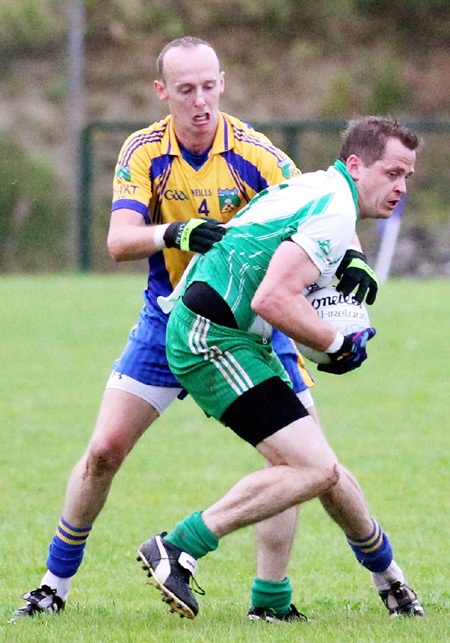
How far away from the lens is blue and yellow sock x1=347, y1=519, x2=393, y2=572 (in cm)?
533

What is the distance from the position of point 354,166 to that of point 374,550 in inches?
68.4

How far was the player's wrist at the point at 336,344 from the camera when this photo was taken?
15.4ft

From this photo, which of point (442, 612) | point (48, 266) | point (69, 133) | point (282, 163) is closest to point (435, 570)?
point (442, 612)

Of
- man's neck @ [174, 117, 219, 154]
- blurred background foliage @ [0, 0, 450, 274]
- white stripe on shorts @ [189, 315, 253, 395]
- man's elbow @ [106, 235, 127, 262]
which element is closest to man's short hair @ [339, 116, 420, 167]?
man's neck @ [174, 117, 219, 154]

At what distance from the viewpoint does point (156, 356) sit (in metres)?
5.48

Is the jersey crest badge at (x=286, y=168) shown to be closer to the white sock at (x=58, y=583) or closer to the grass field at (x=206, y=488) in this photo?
the grass field at (x=206, y=488)

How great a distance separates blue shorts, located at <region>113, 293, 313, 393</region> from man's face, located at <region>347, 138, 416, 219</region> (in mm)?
836

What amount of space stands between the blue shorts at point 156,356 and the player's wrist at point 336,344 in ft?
2.33

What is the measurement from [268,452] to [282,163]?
4.60ft

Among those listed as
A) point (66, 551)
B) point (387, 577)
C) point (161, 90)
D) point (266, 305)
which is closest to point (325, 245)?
point (266, 305)

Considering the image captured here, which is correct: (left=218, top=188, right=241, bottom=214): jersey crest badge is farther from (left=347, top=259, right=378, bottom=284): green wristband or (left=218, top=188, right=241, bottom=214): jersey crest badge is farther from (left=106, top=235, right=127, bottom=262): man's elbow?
(left=347, top=259, right=378, bottom=284): green wristband

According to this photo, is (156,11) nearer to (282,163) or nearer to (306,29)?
(306,29)

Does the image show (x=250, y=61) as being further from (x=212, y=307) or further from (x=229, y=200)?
(x=212, y=307)

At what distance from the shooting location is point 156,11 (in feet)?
112
